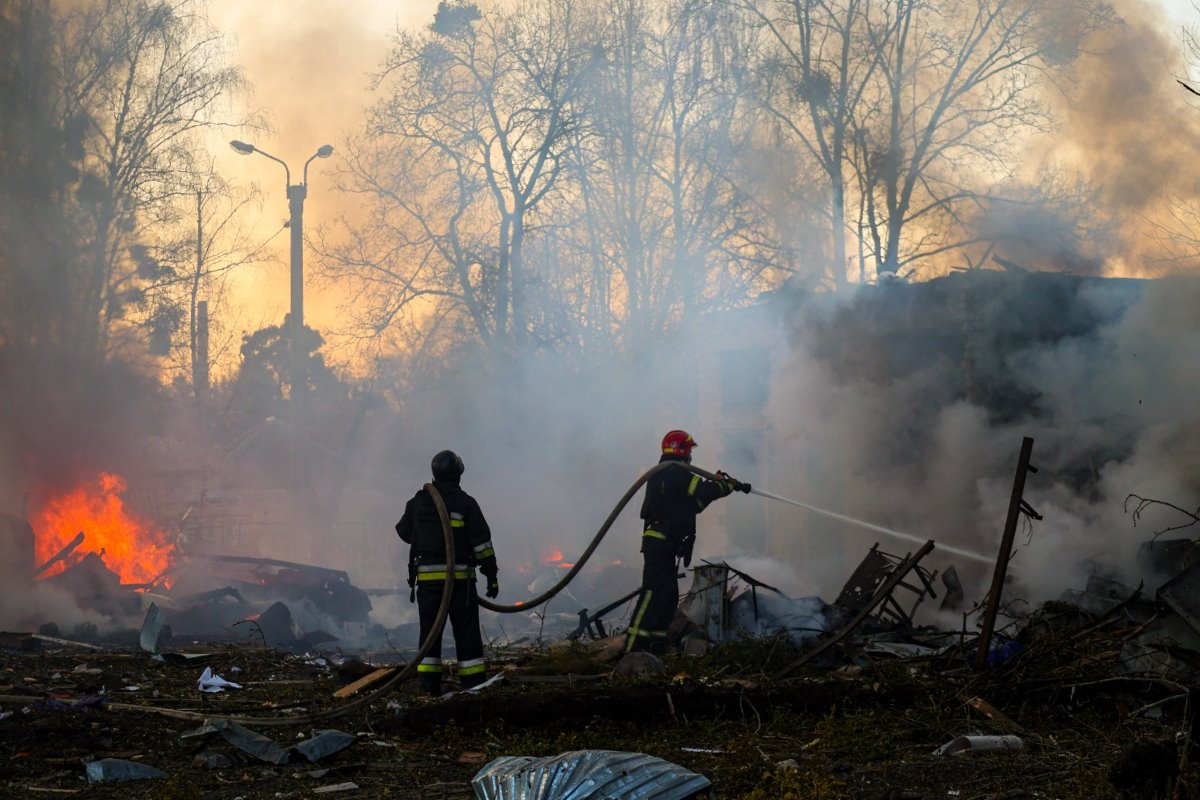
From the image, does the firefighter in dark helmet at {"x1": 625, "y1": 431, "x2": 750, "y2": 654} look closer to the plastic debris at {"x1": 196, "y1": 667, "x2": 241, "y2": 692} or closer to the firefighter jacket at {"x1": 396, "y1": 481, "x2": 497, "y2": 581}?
the firefighter jacket at {"x1": 396, "y1": 481, "x2": 497, "y2": 581}

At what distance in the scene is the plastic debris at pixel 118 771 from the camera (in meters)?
4.98

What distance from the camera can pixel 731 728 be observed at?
19.7 feet

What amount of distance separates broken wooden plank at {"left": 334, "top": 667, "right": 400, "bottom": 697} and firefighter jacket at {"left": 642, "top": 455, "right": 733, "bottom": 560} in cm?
241

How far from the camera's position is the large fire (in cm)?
1587

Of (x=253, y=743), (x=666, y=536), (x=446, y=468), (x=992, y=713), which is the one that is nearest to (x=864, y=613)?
(x=992, y=713)

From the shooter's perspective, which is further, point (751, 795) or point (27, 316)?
point (27, 316)

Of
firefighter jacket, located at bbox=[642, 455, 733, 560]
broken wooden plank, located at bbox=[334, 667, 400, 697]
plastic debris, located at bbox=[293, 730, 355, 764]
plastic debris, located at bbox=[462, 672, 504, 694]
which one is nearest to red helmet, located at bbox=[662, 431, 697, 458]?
firefighter jacket, located at bbox=[642, 455, 733, 560]

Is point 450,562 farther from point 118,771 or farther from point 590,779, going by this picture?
point 590,779

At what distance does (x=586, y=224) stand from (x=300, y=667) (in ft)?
54.2

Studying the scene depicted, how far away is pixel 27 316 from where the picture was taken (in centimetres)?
1609

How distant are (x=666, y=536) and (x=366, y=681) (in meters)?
2.80

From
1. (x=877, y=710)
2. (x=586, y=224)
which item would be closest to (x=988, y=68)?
(x=586, y=224)

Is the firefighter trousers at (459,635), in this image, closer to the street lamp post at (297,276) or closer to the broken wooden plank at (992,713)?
the broken wooden plank at (992,713)

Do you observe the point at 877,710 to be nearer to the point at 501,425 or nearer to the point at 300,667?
the point at 300,667
